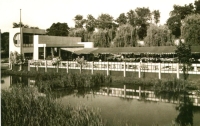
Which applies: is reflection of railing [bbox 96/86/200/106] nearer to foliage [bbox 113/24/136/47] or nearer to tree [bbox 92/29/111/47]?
foliage [bbox 113/24/136/47]

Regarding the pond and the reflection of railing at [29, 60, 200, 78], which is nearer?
the pond

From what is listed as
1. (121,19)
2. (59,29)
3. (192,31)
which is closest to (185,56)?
(192,31)

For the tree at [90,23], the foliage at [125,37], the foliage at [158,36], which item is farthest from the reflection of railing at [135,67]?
the tree at [90,23]

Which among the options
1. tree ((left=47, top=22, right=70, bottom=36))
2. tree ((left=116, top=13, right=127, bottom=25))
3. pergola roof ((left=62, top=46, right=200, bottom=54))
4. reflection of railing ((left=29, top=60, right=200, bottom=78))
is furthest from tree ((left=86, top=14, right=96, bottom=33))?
reflection of railing ((left=29, top=60, right=200, bottom=78))

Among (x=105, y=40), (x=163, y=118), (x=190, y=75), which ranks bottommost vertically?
(x=163, y=118)

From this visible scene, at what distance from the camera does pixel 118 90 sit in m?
17.5

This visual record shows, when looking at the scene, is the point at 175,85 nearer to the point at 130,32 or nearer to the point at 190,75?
the point at 190,75

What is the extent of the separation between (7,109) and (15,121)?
97 cm

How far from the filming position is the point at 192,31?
31641mm

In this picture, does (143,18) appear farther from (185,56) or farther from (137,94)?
(137,94)

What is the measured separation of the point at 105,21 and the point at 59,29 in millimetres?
16076

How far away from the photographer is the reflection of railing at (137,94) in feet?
46.3

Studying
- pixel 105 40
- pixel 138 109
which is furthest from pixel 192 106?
pixel 105 40

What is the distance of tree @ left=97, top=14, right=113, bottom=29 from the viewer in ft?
196
